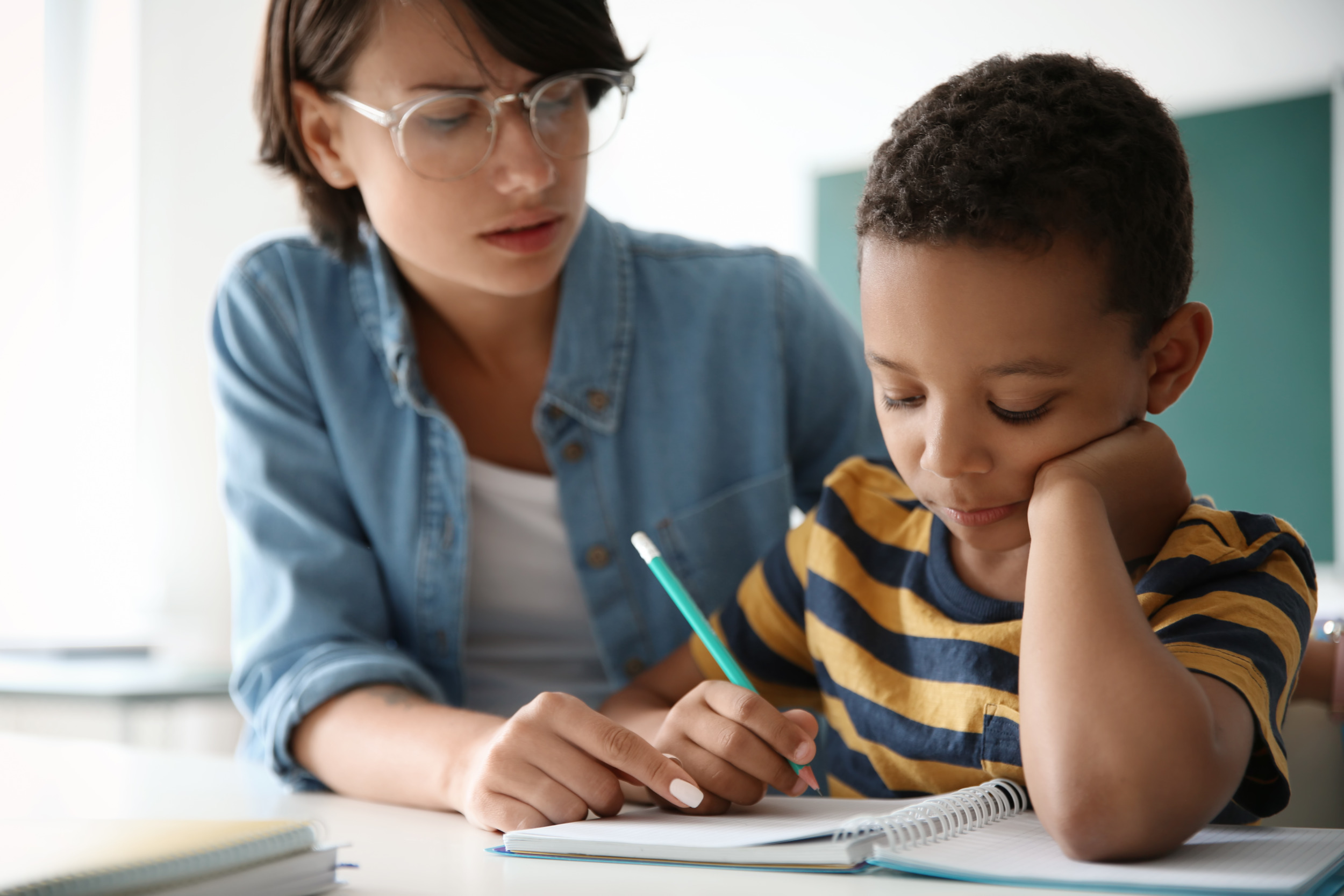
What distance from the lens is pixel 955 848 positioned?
2.04 ft

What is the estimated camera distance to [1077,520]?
696 mm

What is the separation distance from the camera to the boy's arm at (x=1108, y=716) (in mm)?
600

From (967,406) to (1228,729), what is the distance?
245mm

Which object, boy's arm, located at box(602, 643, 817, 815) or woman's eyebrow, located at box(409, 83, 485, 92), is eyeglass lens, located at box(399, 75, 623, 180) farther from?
boy's arm, located at box(602, 643, 817, 815)

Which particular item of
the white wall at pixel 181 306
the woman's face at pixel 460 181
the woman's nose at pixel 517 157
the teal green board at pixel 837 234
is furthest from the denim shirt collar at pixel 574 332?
the teal green board at pixel 837 234

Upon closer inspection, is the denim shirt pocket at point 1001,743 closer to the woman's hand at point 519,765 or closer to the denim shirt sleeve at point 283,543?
the woman's hand at point 519,765

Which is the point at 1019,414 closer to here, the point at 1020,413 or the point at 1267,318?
the point at 1020,413

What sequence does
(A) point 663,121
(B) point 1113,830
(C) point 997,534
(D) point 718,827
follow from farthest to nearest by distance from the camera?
(A) point 663,121
(C) point 997,534
(D) point 718,827
(B) point 1113,830

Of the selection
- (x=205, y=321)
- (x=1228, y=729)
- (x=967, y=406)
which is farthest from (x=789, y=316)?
(x=205, y=321)

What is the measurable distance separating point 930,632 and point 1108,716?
267mm

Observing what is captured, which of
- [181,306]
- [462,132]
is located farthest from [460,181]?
[181,306]

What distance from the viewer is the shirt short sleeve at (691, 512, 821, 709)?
40.4 inches

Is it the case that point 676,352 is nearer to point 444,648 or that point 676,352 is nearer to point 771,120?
point 444,648

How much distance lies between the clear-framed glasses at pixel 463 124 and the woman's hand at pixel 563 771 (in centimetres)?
56
